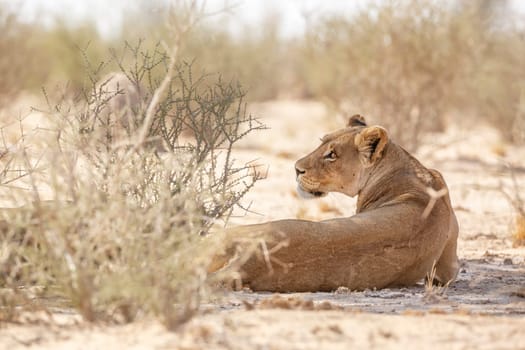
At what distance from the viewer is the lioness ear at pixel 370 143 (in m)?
6.97

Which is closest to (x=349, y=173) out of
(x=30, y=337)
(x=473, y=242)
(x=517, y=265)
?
(x=517, y=265)

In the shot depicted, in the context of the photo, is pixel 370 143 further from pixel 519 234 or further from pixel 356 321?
pixel 356 321

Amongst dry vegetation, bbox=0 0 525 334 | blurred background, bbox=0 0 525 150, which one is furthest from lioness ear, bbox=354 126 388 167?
blurred background, bbox=0 0 525 150

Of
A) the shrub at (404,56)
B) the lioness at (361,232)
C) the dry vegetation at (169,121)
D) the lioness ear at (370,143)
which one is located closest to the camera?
the dry vegetation at (169,121)

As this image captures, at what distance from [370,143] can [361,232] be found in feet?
4.44

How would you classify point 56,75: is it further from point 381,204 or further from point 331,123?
point 381,204

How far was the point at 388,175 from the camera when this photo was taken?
6.95 m

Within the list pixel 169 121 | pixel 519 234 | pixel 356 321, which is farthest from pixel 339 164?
pixel 169 121

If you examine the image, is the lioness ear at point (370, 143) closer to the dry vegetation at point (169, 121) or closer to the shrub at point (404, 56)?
the dry vegetation at point (169, 121)

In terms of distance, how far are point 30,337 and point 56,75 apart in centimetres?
2415

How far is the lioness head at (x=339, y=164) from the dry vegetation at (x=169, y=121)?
0.48m

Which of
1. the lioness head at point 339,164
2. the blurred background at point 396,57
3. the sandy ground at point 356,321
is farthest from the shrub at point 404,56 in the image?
the lioness head at point 339,164

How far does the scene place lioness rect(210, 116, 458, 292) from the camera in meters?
5.70

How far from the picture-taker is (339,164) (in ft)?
23.5
